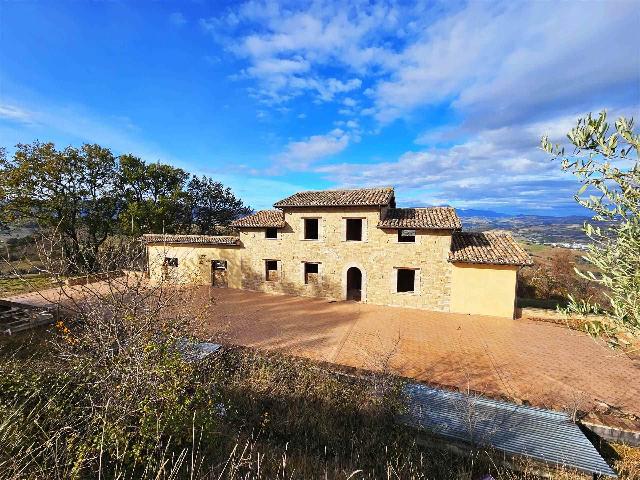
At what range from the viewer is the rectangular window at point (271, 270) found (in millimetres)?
17750

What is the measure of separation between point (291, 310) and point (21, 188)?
19.7 meters

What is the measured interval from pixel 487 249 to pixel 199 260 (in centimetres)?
1718

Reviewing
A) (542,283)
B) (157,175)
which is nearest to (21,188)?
(157,175)

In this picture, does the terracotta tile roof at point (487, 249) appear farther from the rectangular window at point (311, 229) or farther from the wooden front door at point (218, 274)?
the wooden front door at point (218, 274)

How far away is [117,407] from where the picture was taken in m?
3.87

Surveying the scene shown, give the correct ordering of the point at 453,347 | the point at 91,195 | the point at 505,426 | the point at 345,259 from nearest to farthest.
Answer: the point at 505,426 → the point at 453,347 → the point at 345,259 → the point at 91,195

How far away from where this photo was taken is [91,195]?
21391mm

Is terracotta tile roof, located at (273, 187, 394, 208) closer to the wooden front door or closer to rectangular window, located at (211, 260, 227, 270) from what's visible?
rectangular window, located at (211, 260, 227, 270)

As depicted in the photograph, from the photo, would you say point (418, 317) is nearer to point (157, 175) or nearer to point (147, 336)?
point (147, 336)

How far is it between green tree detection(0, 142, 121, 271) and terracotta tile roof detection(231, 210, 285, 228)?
9.43 meters

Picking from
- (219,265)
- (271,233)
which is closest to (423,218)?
(271,233)

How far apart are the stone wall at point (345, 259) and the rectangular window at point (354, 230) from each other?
0.49 m

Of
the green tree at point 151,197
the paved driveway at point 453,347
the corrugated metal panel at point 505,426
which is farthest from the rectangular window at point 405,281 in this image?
the green tree at point 151,197

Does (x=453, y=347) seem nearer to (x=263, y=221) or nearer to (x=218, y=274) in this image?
(x=263, y=221)
